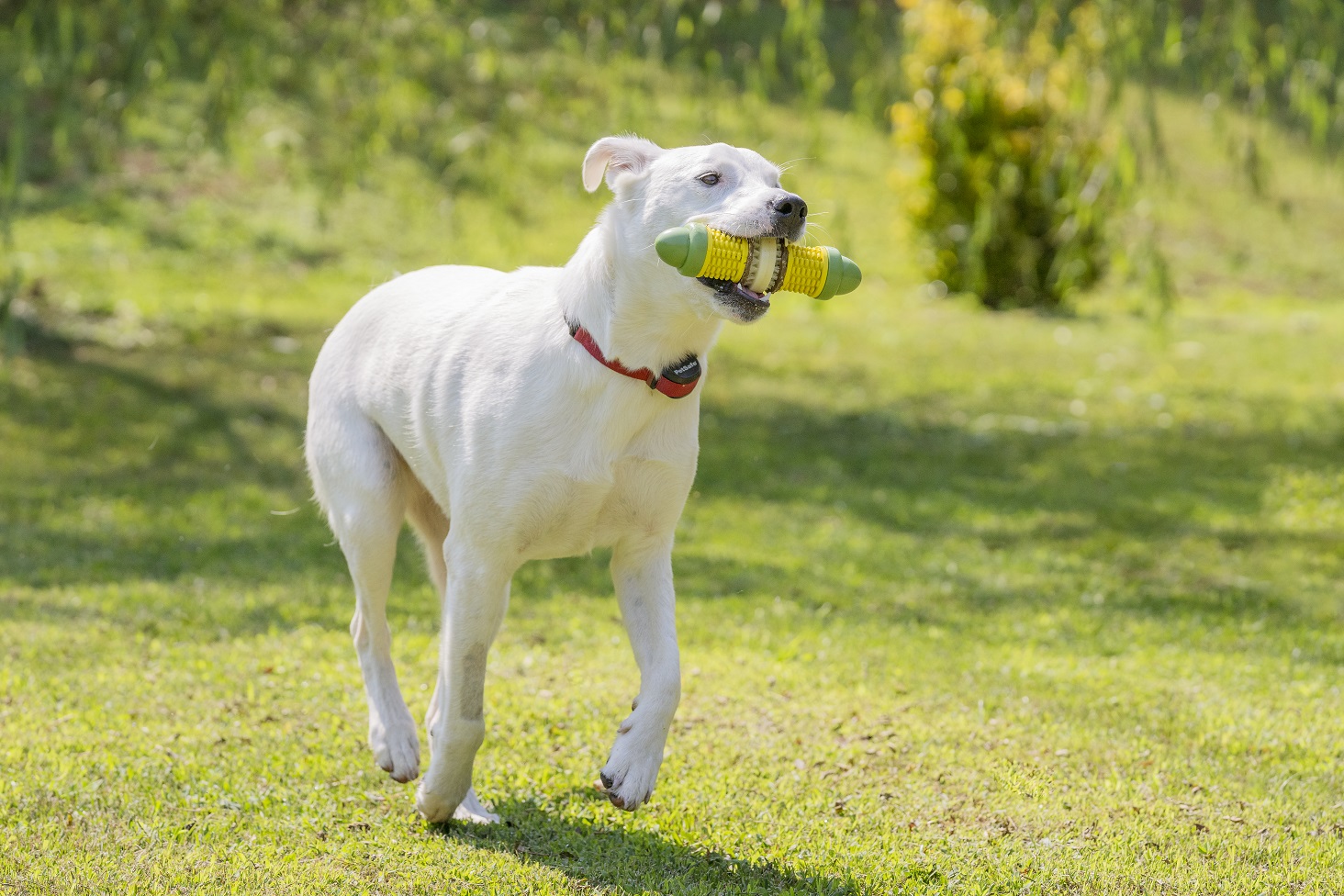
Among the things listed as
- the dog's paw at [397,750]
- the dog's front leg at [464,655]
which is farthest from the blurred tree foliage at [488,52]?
the dog's paw at [397,750]

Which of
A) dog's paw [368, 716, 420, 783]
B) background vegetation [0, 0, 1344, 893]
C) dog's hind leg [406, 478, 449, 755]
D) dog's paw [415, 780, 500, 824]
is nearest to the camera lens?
dog's paw [415, 780, 500, 824]

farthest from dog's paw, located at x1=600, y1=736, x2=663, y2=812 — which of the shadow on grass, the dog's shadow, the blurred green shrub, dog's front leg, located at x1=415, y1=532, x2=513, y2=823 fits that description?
the blurred green shrub

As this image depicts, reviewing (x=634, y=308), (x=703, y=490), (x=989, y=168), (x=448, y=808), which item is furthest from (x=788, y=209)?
(x=989, y=168)

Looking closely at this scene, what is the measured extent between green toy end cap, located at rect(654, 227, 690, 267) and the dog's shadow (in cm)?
170

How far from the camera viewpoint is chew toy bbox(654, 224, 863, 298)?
3.59 meters

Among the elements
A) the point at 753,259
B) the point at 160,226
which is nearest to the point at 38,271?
the point at 160,226

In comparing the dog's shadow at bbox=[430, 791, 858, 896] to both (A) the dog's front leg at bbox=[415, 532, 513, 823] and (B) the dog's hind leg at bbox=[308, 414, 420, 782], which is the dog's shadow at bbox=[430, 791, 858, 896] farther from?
(B) the dog's hind leg at bbox=[308, 414, 420, 782]

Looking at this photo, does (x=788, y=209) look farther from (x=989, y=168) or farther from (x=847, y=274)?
(x=989, y=168)

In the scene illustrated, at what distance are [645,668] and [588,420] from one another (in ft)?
2.37

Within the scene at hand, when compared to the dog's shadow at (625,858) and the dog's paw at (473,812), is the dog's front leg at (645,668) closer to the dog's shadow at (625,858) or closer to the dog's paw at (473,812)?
the dog's shadow at (625,858)

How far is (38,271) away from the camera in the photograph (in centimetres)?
1426

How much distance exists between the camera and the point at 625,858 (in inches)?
165

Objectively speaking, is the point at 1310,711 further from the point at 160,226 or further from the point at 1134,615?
the point at 160,226

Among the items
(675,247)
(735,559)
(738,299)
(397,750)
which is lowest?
(735,559)
